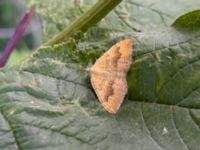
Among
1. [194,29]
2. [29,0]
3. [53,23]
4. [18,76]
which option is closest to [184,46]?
[194,29]

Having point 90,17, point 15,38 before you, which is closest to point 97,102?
point 90,17

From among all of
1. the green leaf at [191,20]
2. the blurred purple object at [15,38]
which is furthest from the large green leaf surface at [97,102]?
the blurred purple object at [15,38]

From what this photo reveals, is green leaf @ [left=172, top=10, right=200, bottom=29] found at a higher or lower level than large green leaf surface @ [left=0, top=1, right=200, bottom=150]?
higher

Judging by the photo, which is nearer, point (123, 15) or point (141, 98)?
point (141, 98)

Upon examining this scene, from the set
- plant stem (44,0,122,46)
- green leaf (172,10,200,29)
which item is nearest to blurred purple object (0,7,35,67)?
plant stem (44,0,122,46)

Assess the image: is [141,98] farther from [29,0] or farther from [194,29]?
[29,0]

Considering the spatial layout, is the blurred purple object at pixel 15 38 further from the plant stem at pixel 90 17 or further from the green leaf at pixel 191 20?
the green leaf at pixel 191 20

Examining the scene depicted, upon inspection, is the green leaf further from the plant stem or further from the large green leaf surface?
the plant stem
